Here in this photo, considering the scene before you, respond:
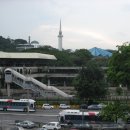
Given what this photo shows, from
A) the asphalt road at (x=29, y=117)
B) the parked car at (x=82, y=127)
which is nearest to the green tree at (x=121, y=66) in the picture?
the parked car at (x=82, y=127)

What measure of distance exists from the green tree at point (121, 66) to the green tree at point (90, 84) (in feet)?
52.0

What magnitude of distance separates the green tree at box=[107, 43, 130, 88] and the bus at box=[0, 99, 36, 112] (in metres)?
13.6

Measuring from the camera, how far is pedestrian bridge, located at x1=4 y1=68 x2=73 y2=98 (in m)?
69.9

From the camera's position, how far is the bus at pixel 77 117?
4656 centimetres

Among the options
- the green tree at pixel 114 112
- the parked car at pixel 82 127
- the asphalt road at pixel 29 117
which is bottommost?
the parked car at pixel 82 127

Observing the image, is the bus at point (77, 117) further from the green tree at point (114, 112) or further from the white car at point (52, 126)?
the white car at point (52, 126)

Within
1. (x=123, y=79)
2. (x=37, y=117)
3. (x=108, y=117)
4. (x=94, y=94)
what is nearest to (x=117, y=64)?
(x=123, y=79)

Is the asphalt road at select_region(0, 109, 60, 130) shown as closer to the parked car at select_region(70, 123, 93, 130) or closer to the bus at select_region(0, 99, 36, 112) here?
the bus at select_region(0, 99, 36, 112)

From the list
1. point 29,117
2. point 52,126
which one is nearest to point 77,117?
point 29,117

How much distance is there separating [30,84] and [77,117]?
23.9m

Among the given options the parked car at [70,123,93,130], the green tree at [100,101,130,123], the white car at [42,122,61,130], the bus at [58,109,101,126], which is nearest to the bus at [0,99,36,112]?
the bus at [58,109,101,126]

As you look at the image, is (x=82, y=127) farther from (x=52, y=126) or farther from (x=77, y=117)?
(x=77, y=117)

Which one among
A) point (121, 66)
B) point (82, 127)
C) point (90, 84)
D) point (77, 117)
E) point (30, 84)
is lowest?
point (82, 127)

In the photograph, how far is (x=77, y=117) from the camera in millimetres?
47500
